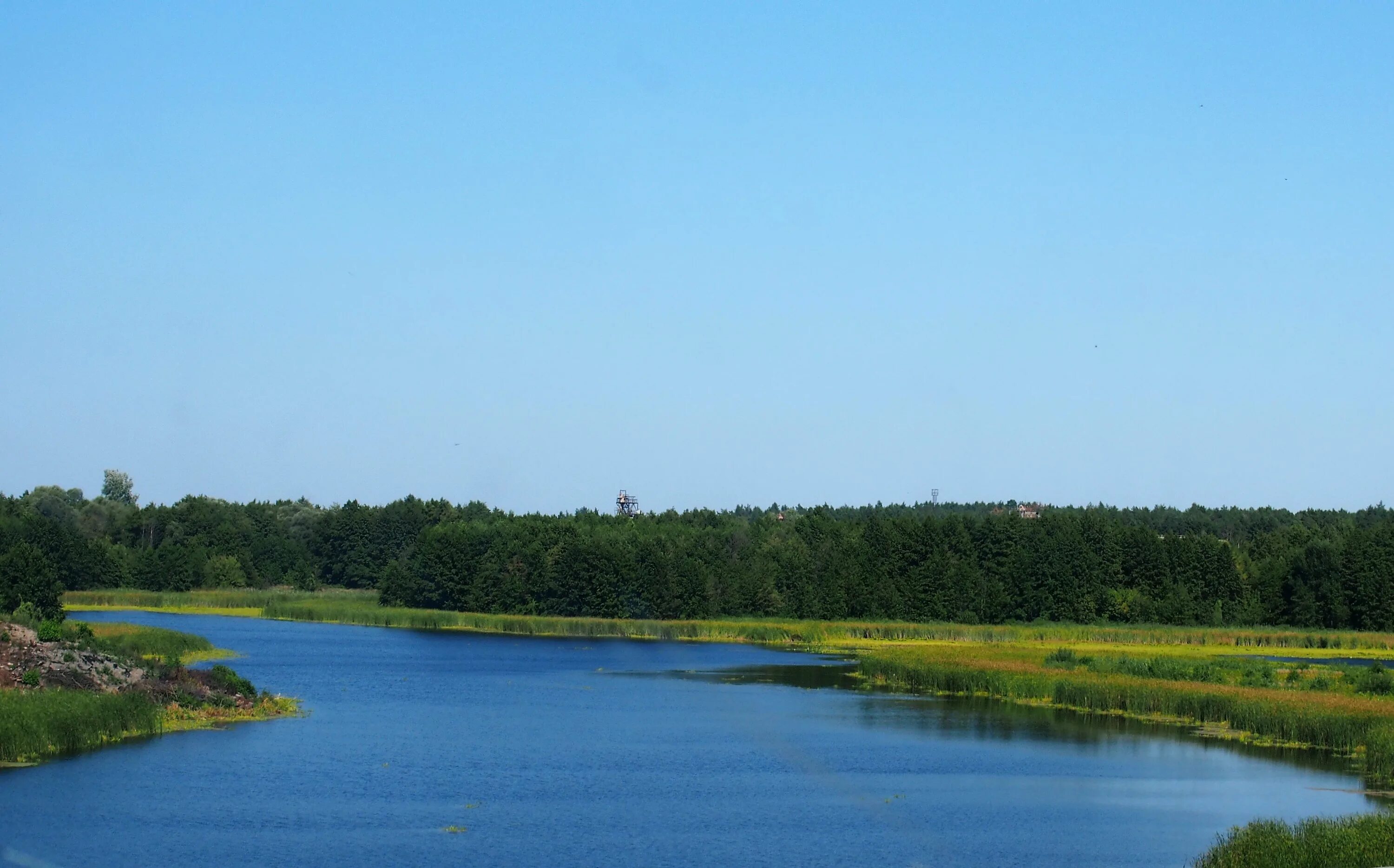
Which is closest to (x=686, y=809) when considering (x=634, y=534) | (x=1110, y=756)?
(x=1110, y=756)

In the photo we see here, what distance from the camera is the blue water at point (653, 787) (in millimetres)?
30719

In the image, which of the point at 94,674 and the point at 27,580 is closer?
the point at 94,674

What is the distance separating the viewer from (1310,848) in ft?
87.8

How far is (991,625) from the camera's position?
11150cm

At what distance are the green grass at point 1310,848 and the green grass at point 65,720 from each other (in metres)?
29.1

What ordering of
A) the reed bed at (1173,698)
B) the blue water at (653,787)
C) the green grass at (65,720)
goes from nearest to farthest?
the blue water at (653,787) → the green grass at (65,720) → the reed bed at (1173,698)

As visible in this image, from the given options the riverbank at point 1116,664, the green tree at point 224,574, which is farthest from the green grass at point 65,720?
the green tree at point 224,574

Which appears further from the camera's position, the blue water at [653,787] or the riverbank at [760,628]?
the riverbank at [760,628]

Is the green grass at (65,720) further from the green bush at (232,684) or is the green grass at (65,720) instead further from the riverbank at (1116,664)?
the riverbank at (1116,664)

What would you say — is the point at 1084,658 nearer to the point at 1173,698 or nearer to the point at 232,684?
the point at 1173,698

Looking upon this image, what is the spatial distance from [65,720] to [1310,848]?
31698 millimetres

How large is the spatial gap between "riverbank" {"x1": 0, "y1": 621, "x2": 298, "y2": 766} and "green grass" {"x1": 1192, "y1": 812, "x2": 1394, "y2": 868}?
95.7 ft

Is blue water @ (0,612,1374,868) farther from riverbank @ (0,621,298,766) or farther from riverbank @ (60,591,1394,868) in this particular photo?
riverbank @ (60,591,1394,868)

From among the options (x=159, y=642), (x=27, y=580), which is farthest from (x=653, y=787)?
(x=27, y=580)
